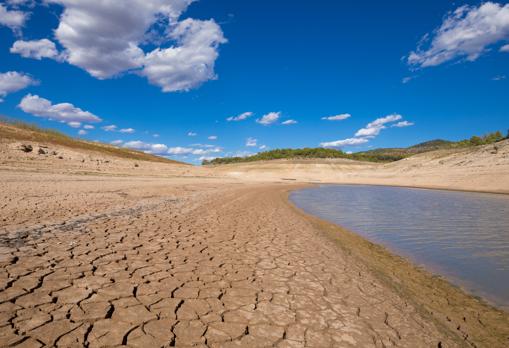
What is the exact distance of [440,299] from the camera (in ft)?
15.6

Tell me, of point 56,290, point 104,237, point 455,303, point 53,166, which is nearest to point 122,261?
point 56,290

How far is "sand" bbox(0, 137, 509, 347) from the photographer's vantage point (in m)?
3.21

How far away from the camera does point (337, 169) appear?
217 feet

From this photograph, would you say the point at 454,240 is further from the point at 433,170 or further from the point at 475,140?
the point at 475,140

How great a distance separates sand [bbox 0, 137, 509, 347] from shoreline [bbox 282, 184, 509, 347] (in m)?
0.02

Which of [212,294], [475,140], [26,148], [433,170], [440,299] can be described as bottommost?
[440,299]

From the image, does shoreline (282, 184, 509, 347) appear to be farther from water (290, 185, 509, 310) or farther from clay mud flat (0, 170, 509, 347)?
water (290, 185, 509, 310)

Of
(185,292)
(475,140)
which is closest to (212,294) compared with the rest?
(185,292)

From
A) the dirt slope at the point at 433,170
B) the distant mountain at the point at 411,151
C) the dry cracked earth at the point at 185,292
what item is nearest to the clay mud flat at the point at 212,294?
the dry cracked earth at the point at 185,292

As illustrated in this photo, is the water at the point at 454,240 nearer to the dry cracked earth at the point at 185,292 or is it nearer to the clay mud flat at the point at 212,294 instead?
the clay mud flat at the point at 212,294

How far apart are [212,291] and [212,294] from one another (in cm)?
9

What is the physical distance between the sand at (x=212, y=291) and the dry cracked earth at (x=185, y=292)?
2 cm

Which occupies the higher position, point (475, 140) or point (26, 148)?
point (475, 140)

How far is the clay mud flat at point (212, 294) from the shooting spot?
126 inches
